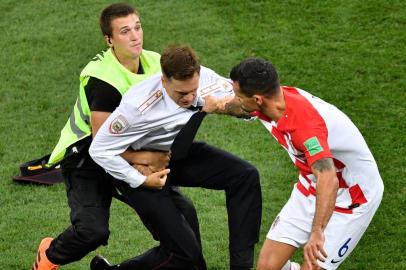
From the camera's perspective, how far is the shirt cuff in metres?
7.75

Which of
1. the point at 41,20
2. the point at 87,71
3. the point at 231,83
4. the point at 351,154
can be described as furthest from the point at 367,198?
the point at 41,20

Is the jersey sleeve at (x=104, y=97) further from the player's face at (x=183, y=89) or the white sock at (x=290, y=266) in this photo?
the white sock at (x=290, y=266)

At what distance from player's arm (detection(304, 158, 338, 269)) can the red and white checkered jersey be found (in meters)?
0.09

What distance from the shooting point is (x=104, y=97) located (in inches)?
309

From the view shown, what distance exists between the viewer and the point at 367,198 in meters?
7.61

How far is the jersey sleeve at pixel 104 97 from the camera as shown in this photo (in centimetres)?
784

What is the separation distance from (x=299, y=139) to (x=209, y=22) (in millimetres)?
6835

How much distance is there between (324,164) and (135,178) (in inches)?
58.7

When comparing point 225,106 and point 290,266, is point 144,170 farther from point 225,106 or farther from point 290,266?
point 290,266

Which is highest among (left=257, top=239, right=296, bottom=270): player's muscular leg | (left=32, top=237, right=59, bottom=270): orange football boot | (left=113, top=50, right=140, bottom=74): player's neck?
(left=113, top=50, right=140, bottom=74): player's neck

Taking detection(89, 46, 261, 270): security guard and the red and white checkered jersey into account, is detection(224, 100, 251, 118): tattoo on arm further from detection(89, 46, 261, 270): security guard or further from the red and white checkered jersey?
the red and white checkered jersey

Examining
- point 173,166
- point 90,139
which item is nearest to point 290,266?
point 173,166

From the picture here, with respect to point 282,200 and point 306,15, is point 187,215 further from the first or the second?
point 306,15

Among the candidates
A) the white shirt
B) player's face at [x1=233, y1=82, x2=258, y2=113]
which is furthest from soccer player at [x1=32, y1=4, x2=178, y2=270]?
player's face at [x1=233, y1=82, x2=258, y2=113]
